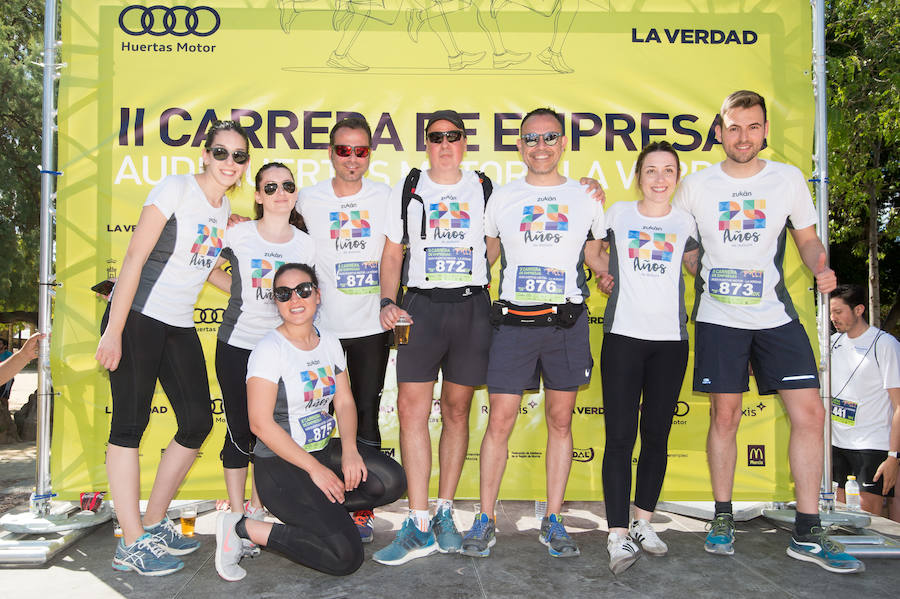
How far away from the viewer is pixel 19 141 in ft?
28.1

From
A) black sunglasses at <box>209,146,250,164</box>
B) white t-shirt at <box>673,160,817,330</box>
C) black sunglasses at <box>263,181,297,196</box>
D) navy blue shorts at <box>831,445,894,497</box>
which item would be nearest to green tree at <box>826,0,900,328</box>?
navy blue shorts at <box>831,445,894,497</box>

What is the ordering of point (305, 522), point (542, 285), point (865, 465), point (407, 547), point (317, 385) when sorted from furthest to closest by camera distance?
point (865, 465) < point (542, 285) < point (407, 547) < point (317, 385) < point (305, 522)

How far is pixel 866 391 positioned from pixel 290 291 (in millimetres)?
3593

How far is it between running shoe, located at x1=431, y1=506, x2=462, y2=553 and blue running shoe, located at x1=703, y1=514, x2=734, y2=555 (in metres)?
1.21

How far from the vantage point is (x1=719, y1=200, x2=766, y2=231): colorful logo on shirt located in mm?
3123

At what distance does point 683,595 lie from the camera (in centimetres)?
260

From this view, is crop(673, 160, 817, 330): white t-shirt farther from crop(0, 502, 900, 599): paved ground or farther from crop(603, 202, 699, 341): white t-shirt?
crop(0, 502, 900, 599): paved ground

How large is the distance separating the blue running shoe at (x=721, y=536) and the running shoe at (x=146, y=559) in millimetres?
2436

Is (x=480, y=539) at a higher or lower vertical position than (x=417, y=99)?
lower

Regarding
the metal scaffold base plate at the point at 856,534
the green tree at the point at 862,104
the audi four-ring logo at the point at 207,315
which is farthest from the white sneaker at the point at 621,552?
the green tree at the point at 862,104

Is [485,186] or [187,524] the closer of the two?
[485,186]

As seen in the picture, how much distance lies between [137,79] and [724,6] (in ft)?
11.6

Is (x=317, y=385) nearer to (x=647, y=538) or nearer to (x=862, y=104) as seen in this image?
(x=647, y=538)

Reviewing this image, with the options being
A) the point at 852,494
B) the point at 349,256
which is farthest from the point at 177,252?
the point at 852,494
